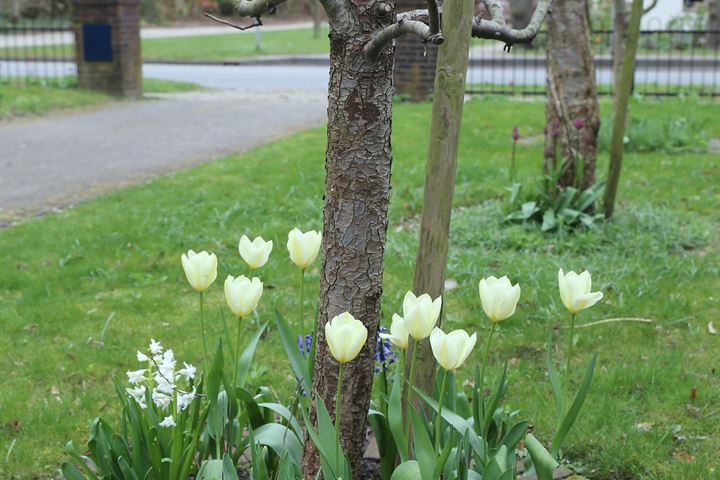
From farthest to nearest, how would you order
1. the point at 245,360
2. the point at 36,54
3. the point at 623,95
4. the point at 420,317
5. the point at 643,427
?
1. the point at 36,54
2. the point at 623,95
3. the point at 643,427
4. the point at 245,360
5. the point at 420,317

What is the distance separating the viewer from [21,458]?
3494mm

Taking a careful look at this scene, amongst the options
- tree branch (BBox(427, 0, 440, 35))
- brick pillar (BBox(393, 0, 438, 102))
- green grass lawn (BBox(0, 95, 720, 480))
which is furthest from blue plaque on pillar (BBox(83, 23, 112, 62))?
tree branch (BBox(427, 0, 440, 35))

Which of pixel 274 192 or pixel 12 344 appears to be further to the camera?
pixel 274 192

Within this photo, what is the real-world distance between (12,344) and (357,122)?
→ 105 inches

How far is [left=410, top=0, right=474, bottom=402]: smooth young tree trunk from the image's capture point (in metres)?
2.64

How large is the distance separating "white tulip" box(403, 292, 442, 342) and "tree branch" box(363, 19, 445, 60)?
0.64 meters

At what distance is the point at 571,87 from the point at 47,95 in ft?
30.9

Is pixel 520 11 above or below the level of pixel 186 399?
above

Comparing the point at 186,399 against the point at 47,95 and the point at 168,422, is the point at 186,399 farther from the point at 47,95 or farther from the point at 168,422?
the point at 47,95

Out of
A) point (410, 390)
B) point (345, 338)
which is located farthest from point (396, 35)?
point (410, 390)

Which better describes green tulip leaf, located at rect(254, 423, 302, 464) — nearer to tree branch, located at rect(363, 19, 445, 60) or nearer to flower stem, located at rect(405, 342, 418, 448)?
flower stem, located at rect(405, 342, 418, 448)

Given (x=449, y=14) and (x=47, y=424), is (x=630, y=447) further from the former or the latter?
(x=47, y=424)

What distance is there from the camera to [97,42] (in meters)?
14.4

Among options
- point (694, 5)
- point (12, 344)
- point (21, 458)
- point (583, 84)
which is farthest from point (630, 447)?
point (694, 5)
